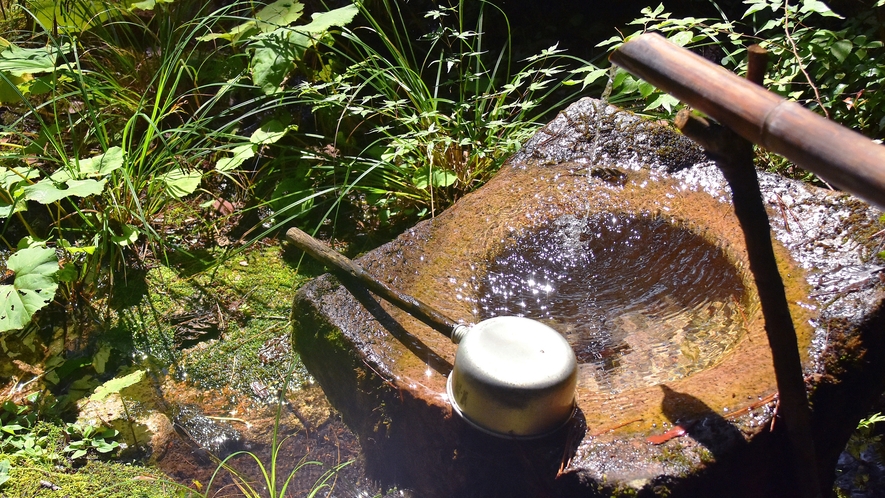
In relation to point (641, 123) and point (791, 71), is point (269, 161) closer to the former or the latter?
point (641, 123)

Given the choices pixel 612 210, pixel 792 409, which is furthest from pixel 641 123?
pixel 792 409

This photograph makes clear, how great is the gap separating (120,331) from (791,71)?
3.51 metres

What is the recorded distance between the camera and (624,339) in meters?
2.17

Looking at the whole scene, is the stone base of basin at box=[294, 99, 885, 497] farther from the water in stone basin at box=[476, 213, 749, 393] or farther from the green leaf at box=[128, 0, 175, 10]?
the green leaf at box=[128, 0, 175, 10]

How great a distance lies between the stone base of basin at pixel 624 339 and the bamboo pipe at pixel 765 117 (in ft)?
2.57

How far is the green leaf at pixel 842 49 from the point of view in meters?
3.15

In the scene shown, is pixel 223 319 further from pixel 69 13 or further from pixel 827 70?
pixel 827 70

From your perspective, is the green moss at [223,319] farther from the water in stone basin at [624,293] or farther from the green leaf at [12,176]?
the water in stone basin at [624,293]

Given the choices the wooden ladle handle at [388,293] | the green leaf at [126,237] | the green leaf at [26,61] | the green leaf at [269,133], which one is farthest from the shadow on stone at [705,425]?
the green leaf at [26,61]

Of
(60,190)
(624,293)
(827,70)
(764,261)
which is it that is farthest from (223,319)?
(827,70)

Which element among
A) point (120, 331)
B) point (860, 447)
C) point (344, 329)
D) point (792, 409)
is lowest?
point (120, 331)

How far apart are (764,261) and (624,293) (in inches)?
35.0

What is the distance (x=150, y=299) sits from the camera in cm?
316

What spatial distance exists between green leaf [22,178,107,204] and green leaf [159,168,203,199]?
42cm
